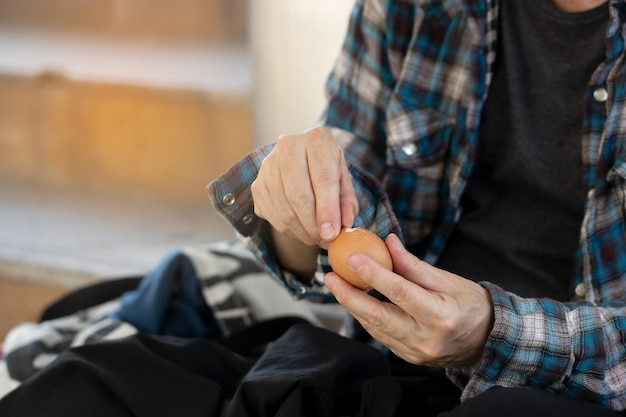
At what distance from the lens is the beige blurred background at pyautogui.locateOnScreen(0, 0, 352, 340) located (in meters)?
1.46

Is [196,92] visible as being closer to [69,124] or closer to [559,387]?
[69,124]

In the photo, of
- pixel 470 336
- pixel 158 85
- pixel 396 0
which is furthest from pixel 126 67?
pixel 470 336

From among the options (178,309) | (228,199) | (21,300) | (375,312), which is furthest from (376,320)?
(21,300)

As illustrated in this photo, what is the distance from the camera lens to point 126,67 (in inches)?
65.7

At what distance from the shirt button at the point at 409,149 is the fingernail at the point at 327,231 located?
243 millimetres

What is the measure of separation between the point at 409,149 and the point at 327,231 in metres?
0.25

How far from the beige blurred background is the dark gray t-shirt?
0.53 metres

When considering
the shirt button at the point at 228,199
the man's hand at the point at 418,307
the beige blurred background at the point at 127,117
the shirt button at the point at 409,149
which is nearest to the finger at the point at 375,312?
the man's hand at the point at 418,307

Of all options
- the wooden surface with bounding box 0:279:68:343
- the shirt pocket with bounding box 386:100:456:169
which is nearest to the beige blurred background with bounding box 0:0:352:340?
the wooden surface with bounding box 0:279:68:343

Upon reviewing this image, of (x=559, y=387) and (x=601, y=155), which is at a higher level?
(x=601, y=155)

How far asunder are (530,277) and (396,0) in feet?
1.06

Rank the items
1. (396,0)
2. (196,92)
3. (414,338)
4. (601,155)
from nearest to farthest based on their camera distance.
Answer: (414,338), (601,155), (396,0), (196,92)

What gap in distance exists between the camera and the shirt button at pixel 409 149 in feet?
2.94

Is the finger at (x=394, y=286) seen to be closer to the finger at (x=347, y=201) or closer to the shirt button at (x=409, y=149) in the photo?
the finger at (x=347, y=201)
